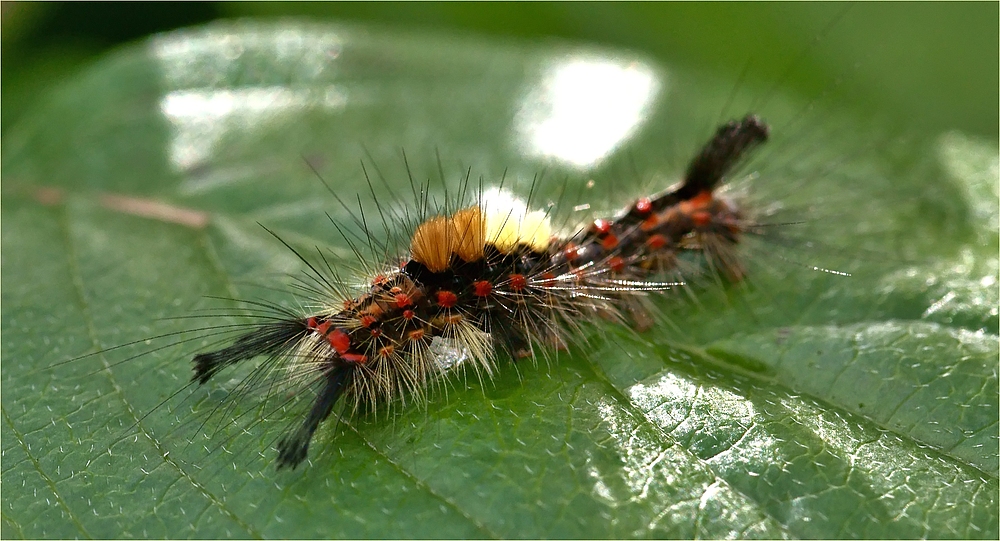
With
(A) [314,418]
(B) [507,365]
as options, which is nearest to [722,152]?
(B) [507,365]

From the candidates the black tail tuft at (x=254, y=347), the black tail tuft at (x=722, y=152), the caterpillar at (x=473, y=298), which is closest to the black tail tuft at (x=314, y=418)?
the caterpillar at (x=473, y=298)

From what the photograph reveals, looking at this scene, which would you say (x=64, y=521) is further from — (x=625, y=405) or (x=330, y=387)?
(x=625, y=405)

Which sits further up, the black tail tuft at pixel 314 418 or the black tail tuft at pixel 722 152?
the black tail tuft at pixel 722 152

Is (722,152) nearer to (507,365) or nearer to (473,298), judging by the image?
(473,298)

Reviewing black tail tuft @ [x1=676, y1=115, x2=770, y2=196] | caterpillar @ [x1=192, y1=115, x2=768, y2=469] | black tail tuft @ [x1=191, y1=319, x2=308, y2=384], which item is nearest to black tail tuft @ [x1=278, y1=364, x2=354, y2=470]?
caterpillar @ [x1=192, y1=115, x2=768, y2=469]

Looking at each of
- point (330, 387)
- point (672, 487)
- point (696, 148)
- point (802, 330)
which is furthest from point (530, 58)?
point (672, 487)

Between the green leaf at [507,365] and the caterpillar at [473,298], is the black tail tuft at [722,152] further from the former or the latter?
the green leaf at [507,365]
